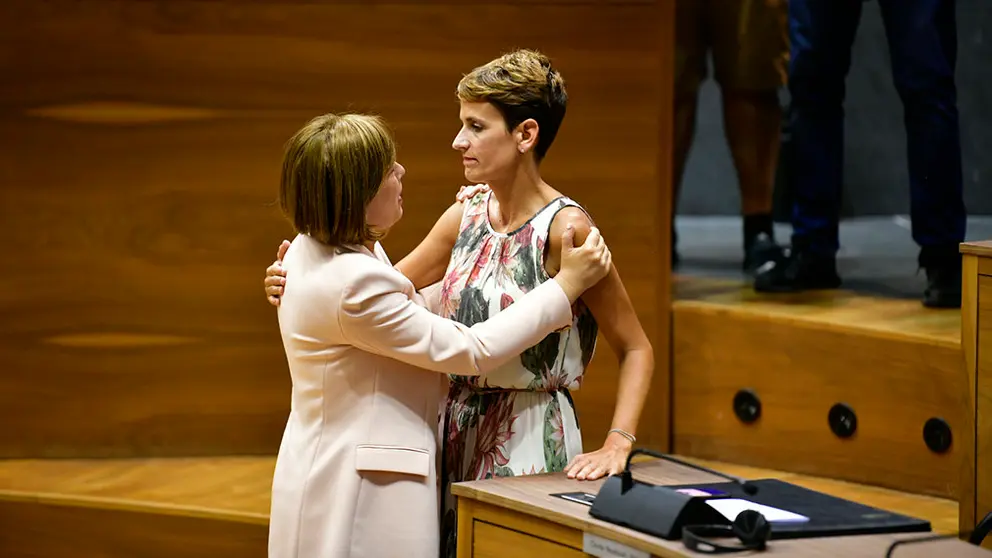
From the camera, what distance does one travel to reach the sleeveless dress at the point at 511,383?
7.88ft

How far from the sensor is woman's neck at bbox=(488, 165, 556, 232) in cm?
245

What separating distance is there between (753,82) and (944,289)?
0.96m

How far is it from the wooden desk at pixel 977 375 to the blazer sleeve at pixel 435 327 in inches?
31.8

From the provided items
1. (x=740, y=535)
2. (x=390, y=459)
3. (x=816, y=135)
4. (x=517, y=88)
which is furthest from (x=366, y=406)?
(x=816, y=135)

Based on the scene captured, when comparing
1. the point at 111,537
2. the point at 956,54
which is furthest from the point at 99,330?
the point at 956,54

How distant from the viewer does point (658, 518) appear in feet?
6.07

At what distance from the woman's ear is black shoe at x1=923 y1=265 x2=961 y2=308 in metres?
1.91

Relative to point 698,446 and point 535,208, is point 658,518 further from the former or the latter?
point 698,446

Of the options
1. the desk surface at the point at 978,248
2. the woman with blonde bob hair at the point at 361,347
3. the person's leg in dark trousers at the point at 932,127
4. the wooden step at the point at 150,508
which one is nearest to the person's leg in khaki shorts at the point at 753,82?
the person's leg in dark trousers at the point at 932,127

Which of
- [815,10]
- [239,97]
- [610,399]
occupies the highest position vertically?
[815,10]

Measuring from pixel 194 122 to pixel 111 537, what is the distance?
1173mm

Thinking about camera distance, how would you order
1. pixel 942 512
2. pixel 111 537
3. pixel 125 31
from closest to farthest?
pixel 942 512 < pixel 111 537 < pixel 125 31

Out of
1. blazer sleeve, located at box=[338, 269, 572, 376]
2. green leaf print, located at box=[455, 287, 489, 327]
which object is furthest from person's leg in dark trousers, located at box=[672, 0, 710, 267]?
blazer sleeve, located at box=[338, 269, 572, 376]

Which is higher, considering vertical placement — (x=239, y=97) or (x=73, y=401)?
(x=239, y=97)
